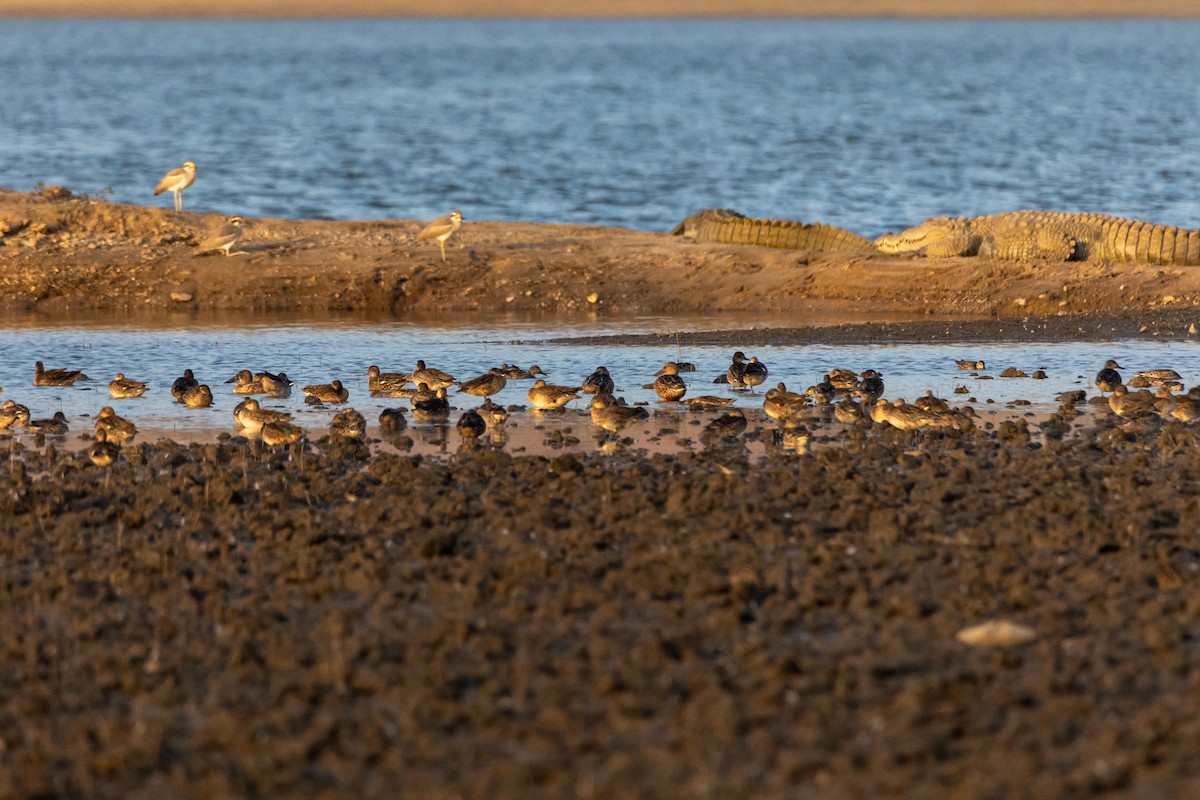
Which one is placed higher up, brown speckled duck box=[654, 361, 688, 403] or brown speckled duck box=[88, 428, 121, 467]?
brown speckled duck box=[654, 361, 688, 403]

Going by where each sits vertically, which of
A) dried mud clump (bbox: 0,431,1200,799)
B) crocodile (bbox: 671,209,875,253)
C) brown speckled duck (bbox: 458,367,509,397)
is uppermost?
crocodile (bbox: 671,209,875,253)

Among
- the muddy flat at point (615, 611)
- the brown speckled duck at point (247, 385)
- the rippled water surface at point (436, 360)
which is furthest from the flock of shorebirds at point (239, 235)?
the muddy flat at point (615, 611)

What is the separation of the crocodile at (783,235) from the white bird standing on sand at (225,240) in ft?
18.1

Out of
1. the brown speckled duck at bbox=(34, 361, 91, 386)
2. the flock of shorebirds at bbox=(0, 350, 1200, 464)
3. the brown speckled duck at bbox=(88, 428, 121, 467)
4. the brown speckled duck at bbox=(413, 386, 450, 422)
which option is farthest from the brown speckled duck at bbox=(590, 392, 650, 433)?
the brown speckled duck at bbox=(34, 361, 91, 386)

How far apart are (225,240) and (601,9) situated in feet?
479

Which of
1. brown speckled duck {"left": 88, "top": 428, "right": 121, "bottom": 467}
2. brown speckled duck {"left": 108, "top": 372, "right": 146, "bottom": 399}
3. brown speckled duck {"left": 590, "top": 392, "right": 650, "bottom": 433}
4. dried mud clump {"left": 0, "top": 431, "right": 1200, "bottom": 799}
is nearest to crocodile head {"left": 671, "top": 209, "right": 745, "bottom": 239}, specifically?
brown speckled duck {"left": 108, "top": 372, "right": 146, "bottom": 399}

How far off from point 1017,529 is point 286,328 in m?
9.87

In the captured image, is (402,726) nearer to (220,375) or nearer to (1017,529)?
(1017,529)

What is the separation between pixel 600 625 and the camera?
6.67m

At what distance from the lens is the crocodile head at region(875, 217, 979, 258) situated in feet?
64.3

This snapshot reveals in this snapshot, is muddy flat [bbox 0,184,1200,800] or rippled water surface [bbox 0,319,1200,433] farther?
rippled water surface [bbox 0,319,1200,433]

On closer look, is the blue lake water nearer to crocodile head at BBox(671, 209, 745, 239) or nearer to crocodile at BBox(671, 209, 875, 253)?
crocodile head at BBox(671, 209, 745, 239)

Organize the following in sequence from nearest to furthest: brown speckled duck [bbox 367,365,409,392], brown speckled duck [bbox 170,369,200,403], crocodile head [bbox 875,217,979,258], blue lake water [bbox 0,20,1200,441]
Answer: brown speckled duck [bbox 170,369,200,403], brown speckled duck [bbox 367,365,409,392], blue lake water [bbox 0,20,1200,441], crocodile head [bbox 875,217,979,258]

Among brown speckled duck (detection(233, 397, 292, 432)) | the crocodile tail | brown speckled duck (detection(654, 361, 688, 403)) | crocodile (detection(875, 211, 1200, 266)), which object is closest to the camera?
brown speckled duck (detection(233, 397, 292, 432))
